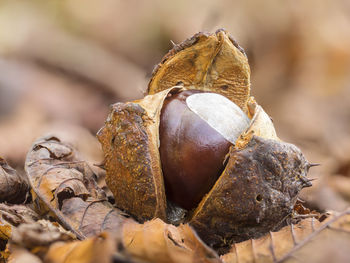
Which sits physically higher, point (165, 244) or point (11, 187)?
point (165, 244)

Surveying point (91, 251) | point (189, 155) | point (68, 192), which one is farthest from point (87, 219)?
point (91, 251)

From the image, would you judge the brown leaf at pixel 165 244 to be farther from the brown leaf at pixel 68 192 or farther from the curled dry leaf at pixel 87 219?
the brown leaf at pixel 68 192

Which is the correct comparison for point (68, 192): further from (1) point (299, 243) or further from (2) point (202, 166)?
(1) point (299, 243)

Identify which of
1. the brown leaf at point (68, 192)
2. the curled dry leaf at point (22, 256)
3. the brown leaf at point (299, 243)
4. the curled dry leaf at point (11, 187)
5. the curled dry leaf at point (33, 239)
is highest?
the brown leaf at point (299, 243)

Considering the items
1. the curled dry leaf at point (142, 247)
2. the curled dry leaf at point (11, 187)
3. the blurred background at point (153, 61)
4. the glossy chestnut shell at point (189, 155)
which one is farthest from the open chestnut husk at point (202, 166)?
the blurred background at point (153, 61)

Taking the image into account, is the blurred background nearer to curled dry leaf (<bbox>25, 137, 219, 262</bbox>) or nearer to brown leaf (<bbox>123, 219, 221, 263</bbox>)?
curled dry leaf (<bbox>25, 137, 219, 262</bbox>)

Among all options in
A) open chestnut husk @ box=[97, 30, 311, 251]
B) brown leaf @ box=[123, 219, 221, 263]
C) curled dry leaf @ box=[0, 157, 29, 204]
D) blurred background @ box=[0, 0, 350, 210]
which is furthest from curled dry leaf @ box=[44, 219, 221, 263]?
blurred background @ box=[0, 0, 350, 210]

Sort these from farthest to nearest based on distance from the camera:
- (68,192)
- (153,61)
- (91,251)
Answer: (153,61) → (68,192) → (91,251)
